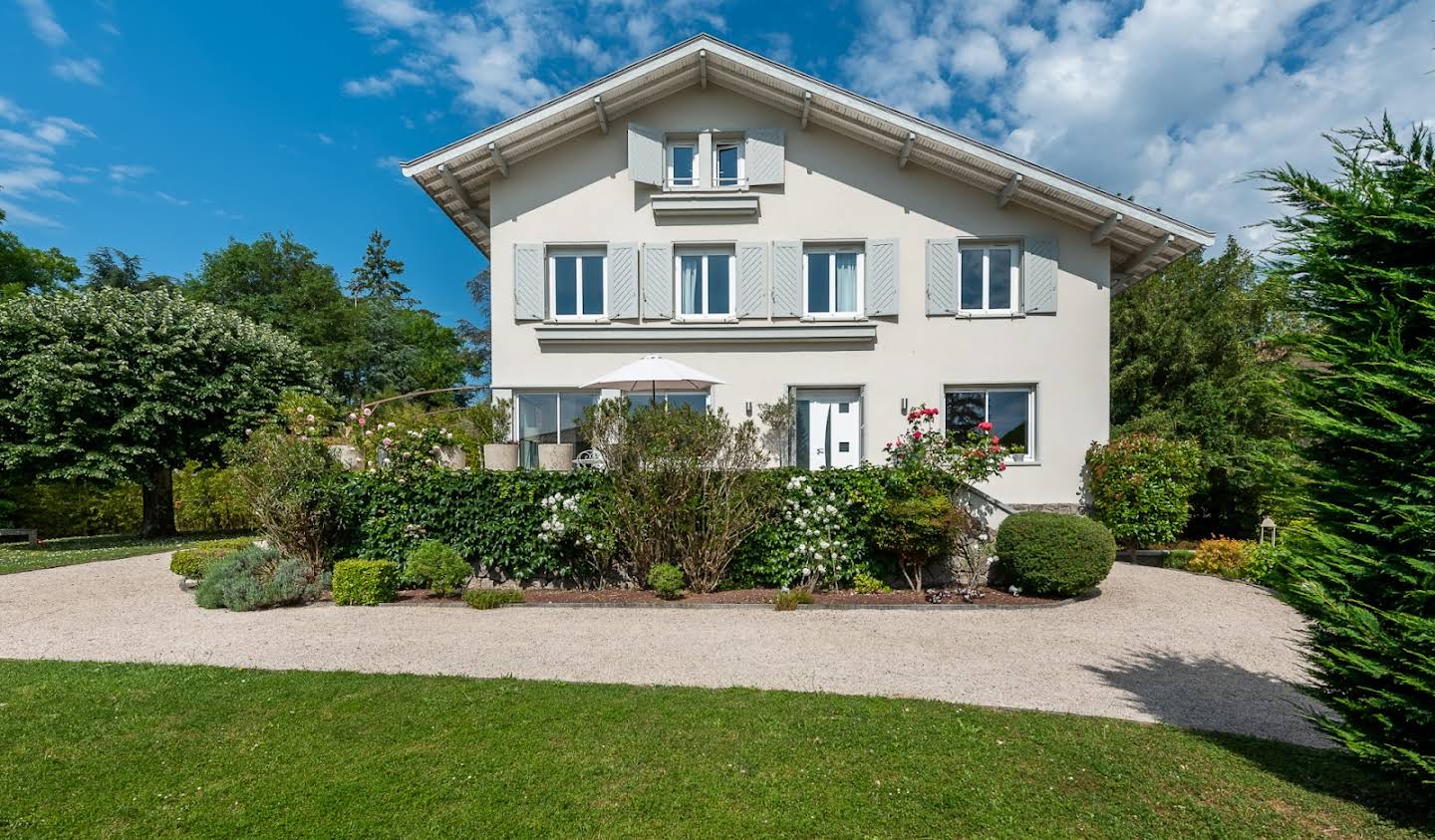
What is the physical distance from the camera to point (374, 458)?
9.27m

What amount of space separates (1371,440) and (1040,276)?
990 centimetres

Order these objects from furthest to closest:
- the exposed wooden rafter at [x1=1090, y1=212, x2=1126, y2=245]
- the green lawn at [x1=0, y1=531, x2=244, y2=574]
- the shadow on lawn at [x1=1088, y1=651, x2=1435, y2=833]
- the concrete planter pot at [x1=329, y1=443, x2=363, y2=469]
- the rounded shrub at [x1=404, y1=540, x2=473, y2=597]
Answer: the green lawn at [x1=0, y1=531, x2=244, y2=574], the exposed wooden rafter at [x1=1090, y1=212, x2=1126, y2=245], the concrete planter pot at [x1=329, y1=443, x2=363, y2=469], the rounded shrub at [x1=404, y1=540, x2=473, y2=597], the shadow on lawn at [x1=1088, y1=651, x2=1435, y2=833]

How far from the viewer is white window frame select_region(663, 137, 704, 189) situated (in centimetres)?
1259

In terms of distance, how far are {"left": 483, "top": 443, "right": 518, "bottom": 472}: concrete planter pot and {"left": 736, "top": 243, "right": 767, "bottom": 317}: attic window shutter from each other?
5.28 metres

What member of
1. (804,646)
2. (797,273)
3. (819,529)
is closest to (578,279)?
(797,273)

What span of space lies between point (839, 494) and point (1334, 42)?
26.8 ft

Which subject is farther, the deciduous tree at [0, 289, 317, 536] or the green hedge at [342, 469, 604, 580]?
the deciduous tree at [0, 289, 317, 536]

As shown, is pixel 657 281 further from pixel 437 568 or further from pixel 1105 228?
pixel 1105 228

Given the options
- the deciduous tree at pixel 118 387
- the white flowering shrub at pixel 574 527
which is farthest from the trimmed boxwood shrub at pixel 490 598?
the deciduous tree at pixel 118 387

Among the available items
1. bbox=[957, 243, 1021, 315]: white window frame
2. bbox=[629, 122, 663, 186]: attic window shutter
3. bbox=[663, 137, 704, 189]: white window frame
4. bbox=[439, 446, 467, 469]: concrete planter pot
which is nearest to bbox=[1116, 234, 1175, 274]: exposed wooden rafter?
bbox=[957, 243, 1021, 315]: white window frame

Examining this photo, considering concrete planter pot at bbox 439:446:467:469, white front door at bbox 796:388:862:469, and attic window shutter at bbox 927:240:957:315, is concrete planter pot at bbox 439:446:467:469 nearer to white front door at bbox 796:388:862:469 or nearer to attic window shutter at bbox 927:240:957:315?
white front door at bbox 796:388:862:469

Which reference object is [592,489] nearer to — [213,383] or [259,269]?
[213,383]

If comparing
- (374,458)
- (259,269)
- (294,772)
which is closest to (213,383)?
(374,458)

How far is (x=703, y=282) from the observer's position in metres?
12.8
